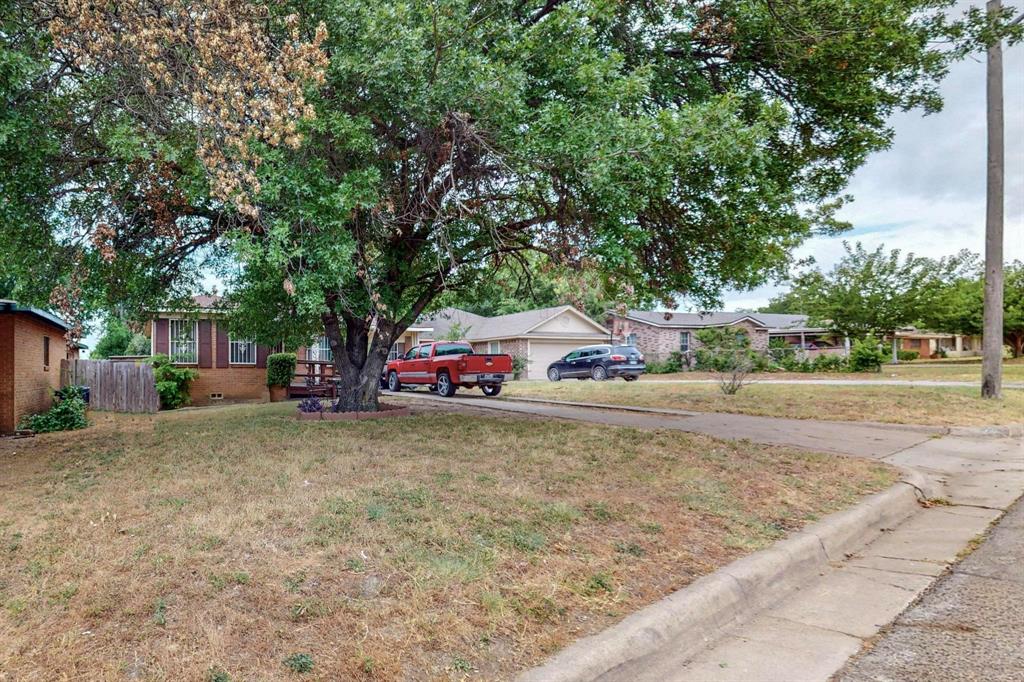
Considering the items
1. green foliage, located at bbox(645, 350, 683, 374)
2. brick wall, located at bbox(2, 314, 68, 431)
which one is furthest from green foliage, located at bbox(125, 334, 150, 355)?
green foliage, located at bbox(645, 350, 683, 374)

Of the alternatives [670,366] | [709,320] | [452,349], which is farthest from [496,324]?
[452,349]

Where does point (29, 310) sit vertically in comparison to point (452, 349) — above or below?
above

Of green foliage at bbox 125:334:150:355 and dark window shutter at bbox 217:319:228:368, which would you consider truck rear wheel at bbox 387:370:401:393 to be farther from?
green foliage at bbox 125:334:150:355

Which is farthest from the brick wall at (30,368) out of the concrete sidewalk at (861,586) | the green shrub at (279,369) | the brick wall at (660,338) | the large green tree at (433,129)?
the brick wall at (660,338)

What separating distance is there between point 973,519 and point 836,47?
653cm

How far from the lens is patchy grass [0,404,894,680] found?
9.82ft

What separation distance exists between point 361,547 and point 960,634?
3604mm

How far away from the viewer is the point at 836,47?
8.88 meters

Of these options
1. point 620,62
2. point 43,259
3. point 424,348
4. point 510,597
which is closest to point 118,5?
point 43,259

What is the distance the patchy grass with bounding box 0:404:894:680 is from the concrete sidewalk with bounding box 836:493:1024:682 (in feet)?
3.65

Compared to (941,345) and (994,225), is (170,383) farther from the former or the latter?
(941,345)

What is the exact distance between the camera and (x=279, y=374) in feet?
73.3

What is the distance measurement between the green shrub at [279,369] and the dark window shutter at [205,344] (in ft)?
7.29

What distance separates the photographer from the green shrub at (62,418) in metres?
12.3
